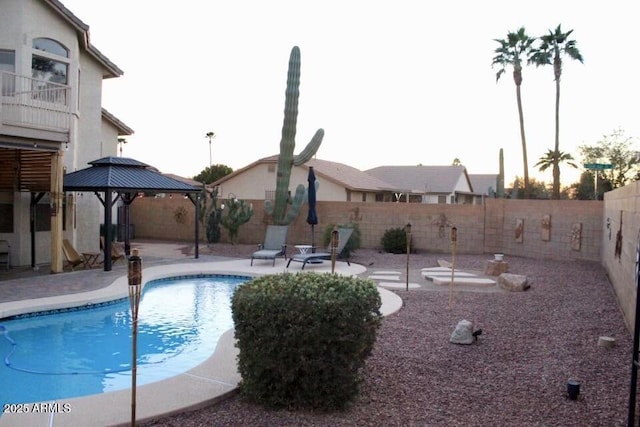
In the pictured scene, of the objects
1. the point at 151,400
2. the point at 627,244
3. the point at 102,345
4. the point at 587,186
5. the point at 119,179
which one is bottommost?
the point at 102,345

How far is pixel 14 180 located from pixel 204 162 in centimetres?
5353

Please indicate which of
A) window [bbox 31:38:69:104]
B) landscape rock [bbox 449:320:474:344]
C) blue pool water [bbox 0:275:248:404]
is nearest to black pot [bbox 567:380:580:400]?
landscape rock [bbox 449:320:474:344]

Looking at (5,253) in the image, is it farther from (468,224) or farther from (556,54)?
(556,54)

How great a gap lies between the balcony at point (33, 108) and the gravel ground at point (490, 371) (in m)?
9.14

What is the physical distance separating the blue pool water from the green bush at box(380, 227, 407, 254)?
8.41 m

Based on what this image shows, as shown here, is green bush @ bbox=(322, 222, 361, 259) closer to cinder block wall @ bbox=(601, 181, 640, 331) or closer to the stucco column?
the stucco column

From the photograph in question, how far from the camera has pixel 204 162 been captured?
68.5 m

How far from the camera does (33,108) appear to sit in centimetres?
1298

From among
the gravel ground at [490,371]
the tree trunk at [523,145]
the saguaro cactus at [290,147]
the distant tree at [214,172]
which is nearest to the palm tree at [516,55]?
the tree trunk at [523,145]

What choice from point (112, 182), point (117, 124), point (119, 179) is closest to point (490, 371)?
point (112, 182)

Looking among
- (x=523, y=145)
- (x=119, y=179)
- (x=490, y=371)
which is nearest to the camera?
(x=490, y=371)

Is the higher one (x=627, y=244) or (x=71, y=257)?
(x=627, y=244)

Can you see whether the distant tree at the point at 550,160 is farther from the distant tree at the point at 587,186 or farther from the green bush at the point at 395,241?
the green bush at the point at 395,241

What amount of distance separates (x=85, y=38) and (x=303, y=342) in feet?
48.7
